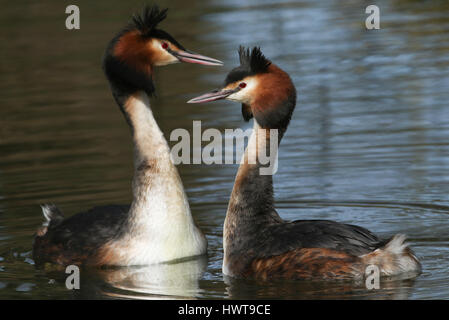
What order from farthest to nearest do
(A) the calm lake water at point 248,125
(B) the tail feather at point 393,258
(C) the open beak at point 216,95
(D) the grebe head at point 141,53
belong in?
(D) the grebe head at point 141,53 → (A) the calm lake water at point 248,125 → (C) the open beak at point 216,95 → (B) the tail feather at point 393,258

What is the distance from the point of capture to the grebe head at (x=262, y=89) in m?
8.62

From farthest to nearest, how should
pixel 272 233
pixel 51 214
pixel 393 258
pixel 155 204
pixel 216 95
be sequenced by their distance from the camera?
pixel 51 214
pixel 155 204
pixel 216 95
pixel 272 233
pixel 393 258

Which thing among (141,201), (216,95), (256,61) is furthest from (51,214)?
(256,61)

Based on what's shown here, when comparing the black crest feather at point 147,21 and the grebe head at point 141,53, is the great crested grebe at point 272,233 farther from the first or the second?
the black crest feather at point 147,21

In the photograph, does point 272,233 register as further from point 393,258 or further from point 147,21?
point 147,21

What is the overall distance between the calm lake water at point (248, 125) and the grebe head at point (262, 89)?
4.33 ft

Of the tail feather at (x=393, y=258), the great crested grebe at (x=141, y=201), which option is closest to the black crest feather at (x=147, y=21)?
the great crested grebe at (x=141, y=201)

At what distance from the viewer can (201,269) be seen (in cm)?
914

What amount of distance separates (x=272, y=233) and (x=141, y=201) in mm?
1329

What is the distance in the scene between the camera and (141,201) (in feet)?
30.6

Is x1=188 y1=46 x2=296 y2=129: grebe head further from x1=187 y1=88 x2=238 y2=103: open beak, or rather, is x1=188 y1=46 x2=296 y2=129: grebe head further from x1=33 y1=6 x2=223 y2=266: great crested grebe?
x1=33 y1=6 x2=223 y2=266: great crested grebe

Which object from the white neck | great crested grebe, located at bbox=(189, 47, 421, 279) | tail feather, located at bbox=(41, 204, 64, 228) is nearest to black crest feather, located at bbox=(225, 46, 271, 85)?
great crested grebe, located at bbox=(189, 47, 421, 279)

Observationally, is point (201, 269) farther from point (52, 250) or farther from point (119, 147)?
point (119, 147)

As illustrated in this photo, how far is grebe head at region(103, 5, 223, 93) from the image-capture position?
945 centimetres
